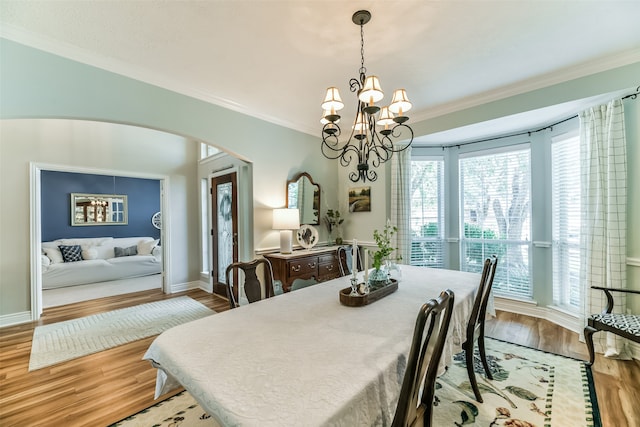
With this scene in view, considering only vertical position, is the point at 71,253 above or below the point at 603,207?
below

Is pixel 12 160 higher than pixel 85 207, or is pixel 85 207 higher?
pixel 12 160

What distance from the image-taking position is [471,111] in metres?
3.32

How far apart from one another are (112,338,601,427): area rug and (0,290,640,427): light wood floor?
111 millimetres

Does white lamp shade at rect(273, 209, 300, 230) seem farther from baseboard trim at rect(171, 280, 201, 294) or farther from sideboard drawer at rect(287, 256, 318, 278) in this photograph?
baseboard trim at rect(171, 280, 201, 294)

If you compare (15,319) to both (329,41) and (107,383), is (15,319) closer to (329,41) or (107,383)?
(107,383)

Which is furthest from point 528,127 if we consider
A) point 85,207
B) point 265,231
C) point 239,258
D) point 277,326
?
point 85,207

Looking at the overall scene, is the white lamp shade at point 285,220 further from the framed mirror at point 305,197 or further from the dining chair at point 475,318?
the dining chair at point 475,318

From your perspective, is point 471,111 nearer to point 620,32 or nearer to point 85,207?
point 620,32

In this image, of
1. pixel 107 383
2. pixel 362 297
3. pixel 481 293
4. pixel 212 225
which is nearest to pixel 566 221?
pixel 481 293

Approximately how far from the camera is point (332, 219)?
450 centimetres

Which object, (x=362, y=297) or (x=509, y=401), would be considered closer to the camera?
(x=362, y=297)

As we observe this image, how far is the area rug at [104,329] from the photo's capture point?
2.77 metres

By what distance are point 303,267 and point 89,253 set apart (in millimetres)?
6035

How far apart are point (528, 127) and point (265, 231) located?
12.4ft
